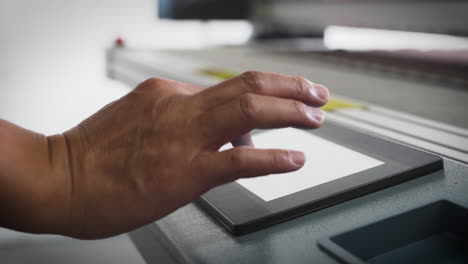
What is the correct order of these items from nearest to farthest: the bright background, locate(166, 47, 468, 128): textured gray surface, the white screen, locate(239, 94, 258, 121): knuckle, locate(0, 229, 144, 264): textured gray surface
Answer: locate(239, 94, 258, 121): knuckle < the white screen < locate(166, 47, 468, 128): textured gray surface < locate(0, 229, 144, 264): textured gray surface < the bright background

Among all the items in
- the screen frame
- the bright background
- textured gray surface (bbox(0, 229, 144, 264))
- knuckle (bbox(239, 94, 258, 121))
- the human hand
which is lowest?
textured gray surface (bbox(0, 229, 144, 264))

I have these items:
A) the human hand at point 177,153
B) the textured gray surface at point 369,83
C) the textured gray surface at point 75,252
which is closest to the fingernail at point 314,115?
the human hand at point 177,153

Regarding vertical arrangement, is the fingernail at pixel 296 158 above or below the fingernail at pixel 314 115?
below

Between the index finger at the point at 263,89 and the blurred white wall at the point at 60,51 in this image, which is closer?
the index finger at the point at 263,89

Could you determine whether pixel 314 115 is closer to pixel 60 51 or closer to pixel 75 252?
pixel 75 252

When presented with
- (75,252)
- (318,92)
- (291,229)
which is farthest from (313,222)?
(75,252)

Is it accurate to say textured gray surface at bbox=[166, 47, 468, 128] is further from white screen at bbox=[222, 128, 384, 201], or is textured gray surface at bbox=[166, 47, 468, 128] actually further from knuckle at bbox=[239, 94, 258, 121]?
knuckle at bbox=[239, 94, 258, 121]

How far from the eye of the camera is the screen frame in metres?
0.54

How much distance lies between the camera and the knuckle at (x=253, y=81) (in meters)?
0.51

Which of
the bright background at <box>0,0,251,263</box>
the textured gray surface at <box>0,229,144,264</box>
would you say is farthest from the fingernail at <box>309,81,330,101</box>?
the bright background at <box>0,0,251,263</box>

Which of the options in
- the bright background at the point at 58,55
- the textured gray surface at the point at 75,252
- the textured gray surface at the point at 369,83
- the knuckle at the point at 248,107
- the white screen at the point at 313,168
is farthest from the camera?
the bright background at the point at 58,55

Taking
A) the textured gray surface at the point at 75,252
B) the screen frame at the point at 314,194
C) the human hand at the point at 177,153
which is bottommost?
the textured gray surface at the point at 75,252

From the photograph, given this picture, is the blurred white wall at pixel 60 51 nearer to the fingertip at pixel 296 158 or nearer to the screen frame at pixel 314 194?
the screen frame at pixel 314 194

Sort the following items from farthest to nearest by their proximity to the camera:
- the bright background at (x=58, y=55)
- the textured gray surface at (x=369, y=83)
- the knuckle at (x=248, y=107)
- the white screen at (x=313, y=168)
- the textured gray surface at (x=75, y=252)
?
the bright background at (x=58, y=55) → the textured gray surface at (x=75, y=252) → the textured gray surface at (x=369, y=83) → the white screen at (x=313, y=168) → the knuckle at (x=248, y=107)
